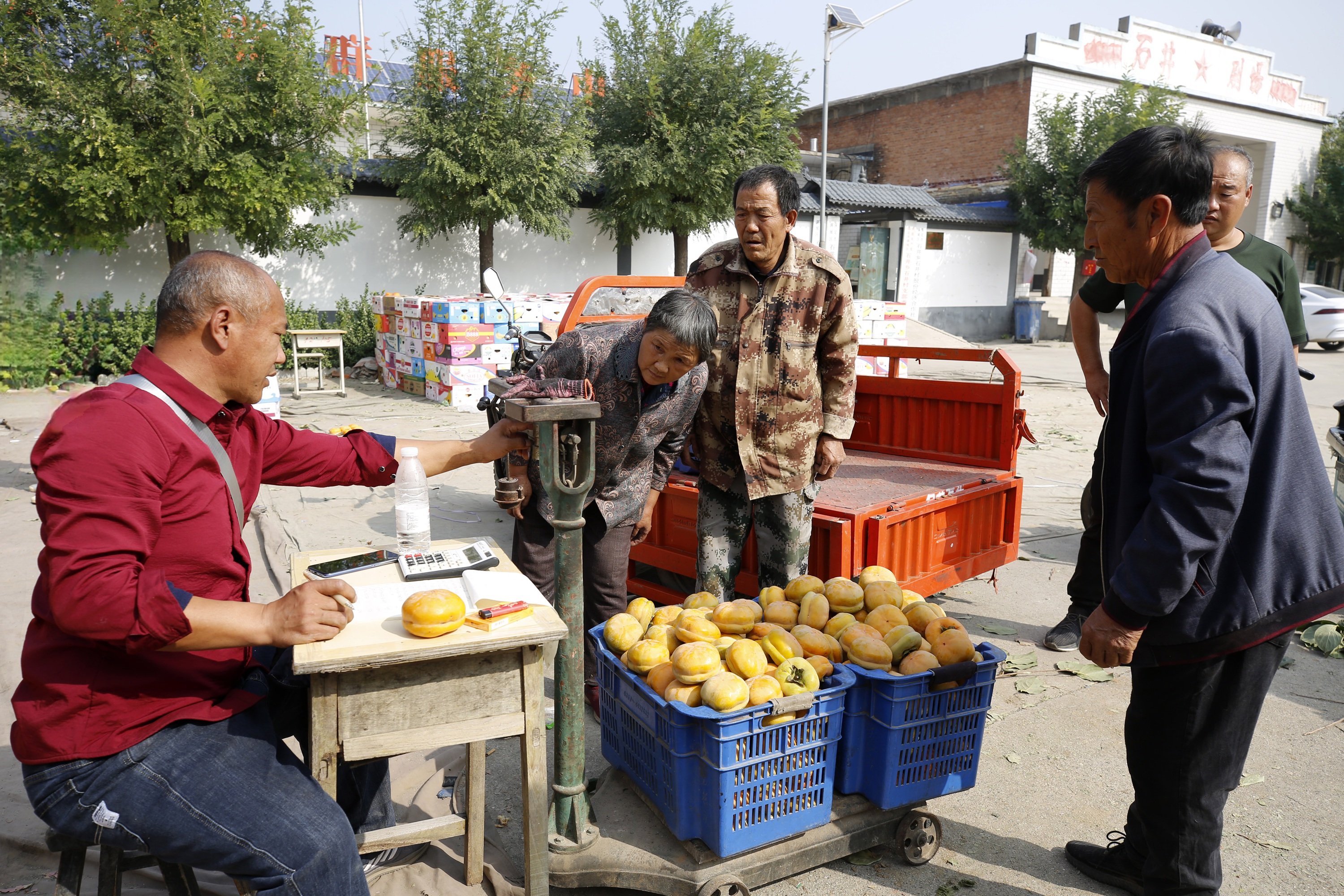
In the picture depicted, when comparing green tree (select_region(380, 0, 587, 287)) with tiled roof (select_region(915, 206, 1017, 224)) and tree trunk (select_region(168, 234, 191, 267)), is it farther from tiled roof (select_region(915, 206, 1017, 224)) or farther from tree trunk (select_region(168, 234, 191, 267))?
tiled roof (select_region(915, 206, 1017, 224))

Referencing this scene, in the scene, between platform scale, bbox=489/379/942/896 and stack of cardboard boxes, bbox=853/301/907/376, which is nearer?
platform scale, bbox=489/379/942/896

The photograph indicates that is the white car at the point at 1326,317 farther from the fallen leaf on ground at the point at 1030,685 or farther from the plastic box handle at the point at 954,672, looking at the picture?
A: the plastic box handle at the point at 954,672

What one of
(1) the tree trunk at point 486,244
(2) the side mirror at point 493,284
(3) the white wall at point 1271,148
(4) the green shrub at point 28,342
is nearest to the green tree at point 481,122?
(1) the tree trunk at point 486,244

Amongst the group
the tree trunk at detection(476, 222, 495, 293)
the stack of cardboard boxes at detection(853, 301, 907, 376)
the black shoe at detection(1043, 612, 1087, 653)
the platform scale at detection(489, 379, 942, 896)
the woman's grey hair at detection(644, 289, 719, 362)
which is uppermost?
the tree trunk at detection(476, 222, 495, 293)

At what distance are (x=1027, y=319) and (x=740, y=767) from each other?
2284 cm

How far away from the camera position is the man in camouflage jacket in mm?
3381

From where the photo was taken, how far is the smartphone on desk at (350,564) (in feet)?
7.49

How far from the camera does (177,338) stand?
73.6 inches

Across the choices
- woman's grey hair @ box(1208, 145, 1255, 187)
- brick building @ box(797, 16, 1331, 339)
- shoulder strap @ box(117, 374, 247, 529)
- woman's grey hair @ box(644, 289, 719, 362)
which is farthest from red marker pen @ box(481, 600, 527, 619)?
brick building @ box(797, 16, 1331, 339)

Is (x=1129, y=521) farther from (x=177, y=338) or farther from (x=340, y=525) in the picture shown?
(x=340, y=525)

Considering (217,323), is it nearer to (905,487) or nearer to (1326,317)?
(905,487)

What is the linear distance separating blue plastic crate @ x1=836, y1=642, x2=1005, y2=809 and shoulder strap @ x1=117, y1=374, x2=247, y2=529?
169 cm

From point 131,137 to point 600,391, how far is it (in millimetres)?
11199

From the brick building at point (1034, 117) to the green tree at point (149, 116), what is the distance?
1451 centimetres
